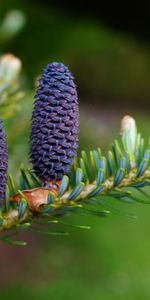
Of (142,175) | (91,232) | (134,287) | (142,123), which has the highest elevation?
(142,123)

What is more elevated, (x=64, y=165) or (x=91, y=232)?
(x=64, y=165)

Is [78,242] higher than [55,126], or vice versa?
[55,126]

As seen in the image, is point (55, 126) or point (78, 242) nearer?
point (55, 126)

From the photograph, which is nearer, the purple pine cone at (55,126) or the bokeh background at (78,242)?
the purple pine cone at (55,126)

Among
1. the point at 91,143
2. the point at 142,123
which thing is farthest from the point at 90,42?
the point at 91,143

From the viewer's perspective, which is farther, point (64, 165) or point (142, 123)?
point (142, 123)

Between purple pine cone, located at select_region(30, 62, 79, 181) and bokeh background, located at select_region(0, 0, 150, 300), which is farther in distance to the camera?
bokeh background, located at select_region(0, 0, 150, 300)

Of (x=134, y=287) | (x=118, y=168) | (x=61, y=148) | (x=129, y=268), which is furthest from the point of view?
(x=129, y=268)

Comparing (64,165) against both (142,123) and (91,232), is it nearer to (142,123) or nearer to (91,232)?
(91,232)
